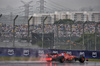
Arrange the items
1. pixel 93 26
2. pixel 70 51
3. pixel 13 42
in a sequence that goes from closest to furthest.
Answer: pixel 13 42 < pixel 70 51 < pixel 93 26

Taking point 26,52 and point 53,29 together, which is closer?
point 26,52

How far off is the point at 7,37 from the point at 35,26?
361cm

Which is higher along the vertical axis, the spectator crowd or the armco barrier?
the spectator crowd

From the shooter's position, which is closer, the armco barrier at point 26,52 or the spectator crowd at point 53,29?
the armco barrier at point 26,52

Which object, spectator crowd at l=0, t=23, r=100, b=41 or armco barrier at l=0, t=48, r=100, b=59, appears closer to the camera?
armco barrier at l=0, t=48, r=100, b=59

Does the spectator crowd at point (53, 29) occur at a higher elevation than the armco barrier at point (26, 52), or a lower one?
higher

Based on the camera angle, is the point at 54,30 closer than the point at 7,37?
No

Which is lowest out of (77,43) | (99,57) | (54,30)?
(99,57)

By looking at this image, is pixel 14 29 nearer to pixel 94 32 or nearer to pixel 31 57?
pixel 31 57

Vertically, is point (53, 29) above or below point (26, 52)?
above

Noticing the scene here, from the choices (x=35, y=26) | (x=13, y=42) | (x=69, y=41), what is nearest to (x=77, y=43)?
(x=69, y=41)

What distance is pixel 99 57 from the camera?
20344mm

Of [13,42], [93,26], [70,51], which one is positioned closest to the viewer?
[13,42]

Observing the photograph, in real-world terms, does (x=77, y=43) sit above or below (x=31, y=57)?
above
